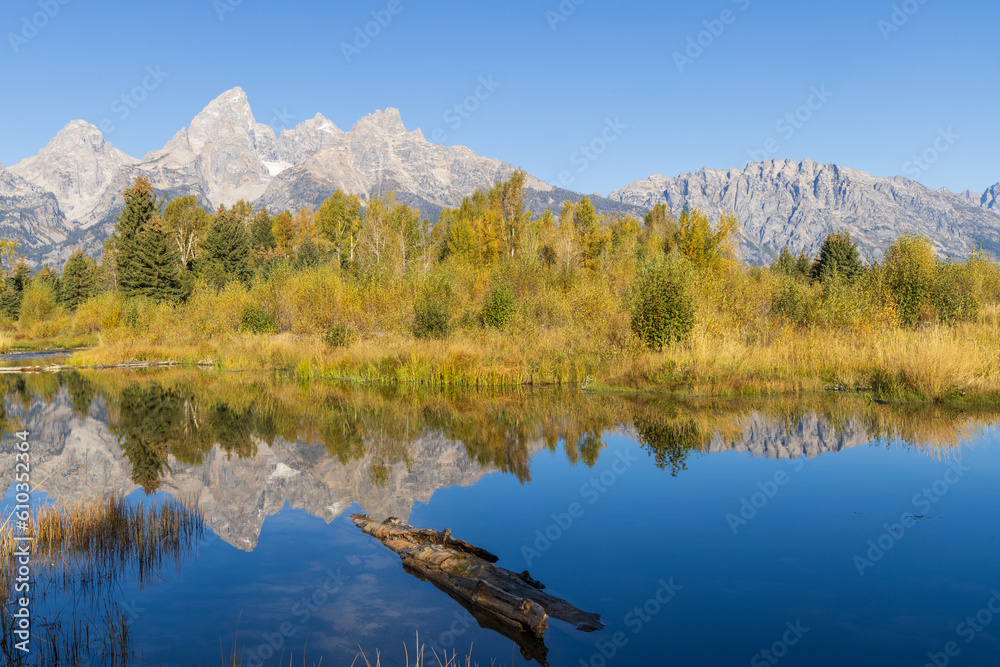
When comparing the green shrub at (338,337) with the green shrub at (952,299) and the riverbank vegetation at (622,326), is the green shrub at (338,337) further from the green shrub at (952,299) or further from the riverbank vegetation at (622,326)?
the green shrub at (952,299)

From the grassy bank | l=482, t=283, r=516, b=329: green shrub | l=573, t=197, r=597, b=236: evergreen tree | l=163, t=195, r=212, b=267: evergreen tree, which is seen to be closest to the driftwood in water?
the grassy bank

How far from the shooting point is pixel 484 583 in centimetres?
672

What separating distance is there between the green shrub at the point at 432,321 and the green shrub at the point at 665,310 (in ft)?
29.8

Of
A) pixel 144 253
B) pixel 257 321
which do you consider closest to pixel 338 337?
pixel 257 321

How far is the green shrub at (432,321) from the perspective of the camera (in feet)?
94.2

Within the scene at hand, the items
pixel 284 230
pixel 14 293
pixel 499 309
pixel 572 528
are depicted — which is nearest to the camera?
pixel 572 528

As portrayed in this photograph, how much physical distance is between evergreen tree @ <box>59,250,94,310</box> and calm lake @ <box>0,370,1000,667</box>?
224 ft

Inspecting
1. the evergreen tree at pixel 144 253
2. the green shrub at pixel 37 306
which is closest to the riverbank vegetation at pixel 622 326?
the evergreen tree at pixel 144 253

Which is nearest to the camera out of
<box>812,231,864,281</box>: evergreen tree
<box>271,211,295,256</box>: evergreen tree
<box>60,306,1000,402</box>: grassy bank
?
<box>60,306,1000,402</box>: grassy bank

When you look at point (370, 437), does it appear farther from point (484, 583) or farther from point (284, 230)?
point (284, 230)

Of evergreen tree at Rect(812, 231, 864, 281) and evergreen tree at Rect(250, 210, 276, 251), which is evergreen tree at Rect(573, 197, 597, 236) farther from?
evergreen tree at Rect(250, 210, 276, 251)

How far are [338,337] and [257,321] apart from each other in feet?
32.8

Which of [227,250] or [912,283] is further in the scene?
[227,250]

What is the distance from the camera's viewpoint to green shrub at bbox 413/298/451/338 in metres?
28.7
